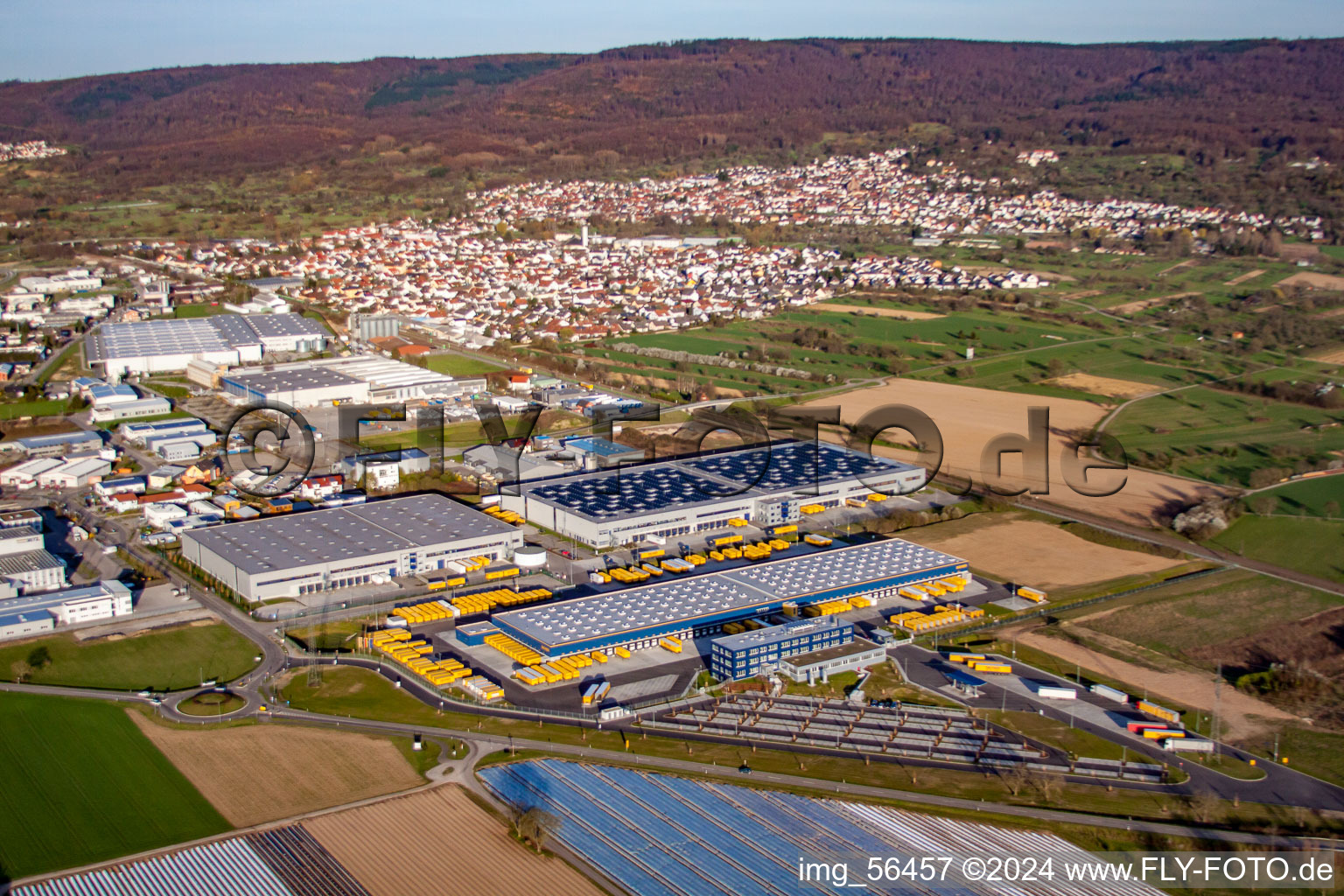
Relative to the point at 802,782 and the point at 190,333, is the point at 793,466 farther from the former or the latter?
the point at 190,333

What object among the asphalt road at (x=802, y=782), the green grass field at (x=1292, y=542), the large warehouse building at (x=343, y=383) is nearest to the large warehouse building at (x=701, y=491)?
the green grass field at (x=1292, y=542)

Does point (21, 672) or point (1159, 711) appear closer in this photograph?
point (1159, 711)

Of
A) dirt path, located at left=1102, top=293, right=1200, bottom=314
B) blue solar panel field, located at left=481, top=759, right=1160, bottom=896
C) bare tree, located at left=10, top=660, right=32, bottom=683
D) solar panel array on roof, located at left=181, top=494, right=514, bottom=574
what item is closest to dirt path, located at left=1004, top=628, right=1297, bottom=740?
blue solar panel field, located at left=481, top=759, right=1160, bottom=896

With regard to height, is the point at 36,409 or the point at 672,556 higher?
the point at 36,409

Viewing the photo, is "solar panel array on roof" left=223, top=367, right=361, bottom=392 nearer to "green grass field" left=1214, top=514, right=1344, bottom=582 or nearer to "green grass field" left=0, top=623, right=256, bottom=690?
"green grass field" left=0, top=623, right=256, bottom=690

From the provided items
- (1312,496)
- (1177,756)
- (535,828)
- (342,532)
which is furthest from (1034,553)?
(342,532)
